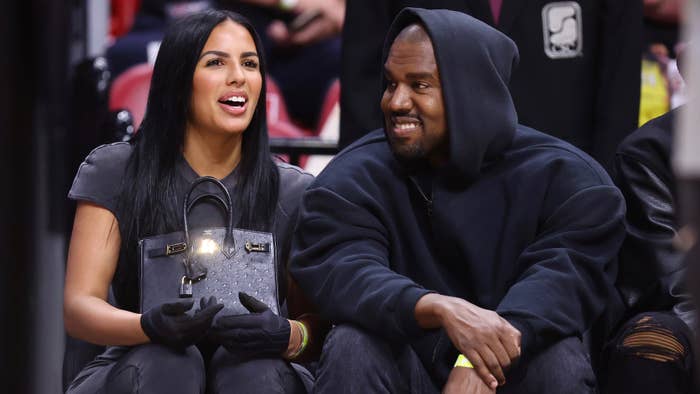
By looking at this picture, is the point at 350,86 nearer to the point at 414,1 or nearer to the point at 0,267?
the point at 414,1

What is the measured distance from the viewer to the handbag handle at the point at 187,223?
7.62ft

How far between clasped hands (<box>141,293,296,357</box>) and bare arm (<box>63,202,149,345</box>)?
12 cm

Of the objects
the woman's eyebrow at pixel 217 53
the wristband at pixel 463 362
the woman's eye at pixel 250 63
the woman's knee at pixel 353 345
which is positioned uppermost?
the woman's eyebrow at pixel 217 53

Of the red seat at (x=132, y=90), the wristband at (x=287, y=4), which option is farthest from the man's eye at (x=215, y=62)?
the wristband at (x=287, y=4)

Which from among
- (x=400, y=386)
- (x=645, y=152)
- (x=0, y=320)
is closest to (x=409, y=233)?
(x=400, y=386)

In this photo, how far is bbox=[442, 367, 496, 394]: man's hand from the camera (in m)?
2.05

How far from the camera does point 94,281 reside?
239 centimetres

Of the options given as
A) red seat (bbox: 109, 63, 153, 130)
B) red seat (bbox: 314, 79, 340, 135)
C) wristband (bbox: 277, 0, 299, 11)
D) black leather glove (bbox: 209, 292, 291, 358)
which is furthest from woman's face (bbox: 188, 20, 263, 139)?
wristband (bbox: 277, 0, 299, 11)

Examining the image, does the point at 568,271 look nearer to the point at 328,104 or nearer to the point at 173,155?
the point at 173,155

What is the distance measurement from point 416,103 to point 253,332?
2.04 ft

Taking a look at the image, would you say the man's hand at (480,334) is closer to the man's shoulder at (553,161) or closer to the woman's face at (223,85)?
the man's shoulder at (553,161)

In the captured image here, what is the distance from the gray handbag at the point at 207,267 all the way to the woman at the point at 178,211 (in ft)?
0.21

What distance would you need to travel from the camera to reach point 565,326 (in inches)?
83.6

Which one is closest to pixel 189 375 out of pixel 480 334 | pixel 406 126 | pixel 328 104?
pixel 480 334
